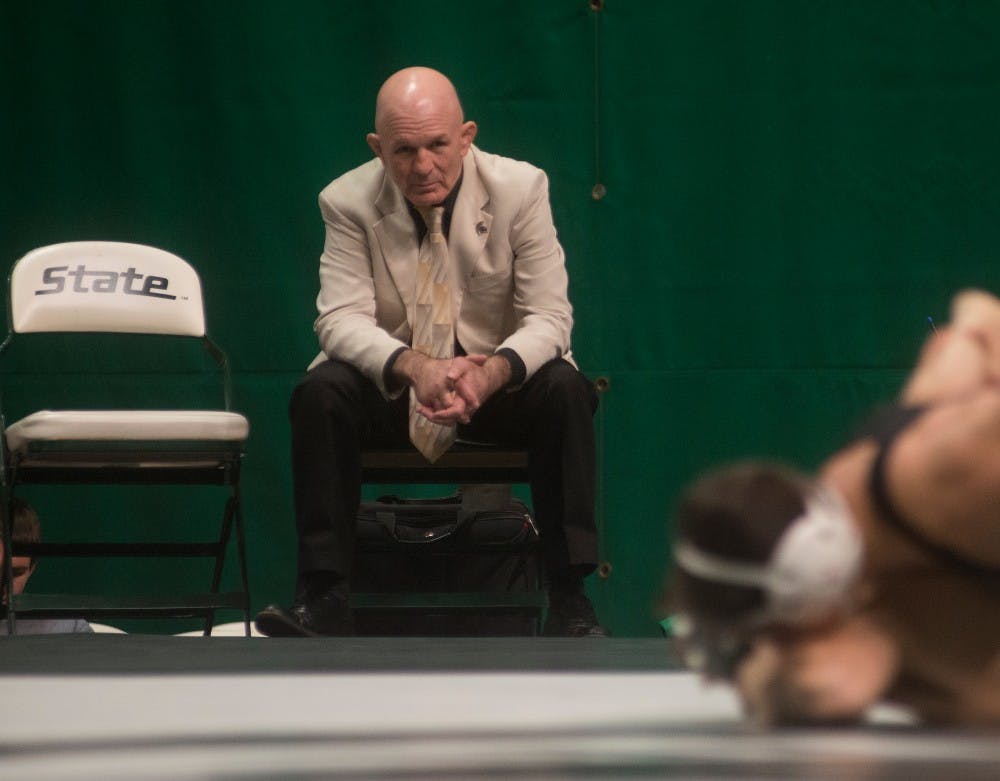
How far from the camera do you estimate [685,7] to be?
2.97m

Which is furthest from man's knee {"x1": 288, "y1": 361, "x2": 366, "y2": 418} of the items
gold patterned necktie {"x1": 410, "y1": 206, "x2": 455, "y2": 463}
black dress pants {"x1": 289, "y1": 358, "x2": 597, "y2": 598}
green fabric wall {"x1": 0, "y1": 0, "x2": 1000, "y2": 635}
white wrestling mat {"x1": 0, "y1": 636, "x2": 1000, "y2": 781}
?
green fabric wall {"x1": 0, "y1": 0, "x2": 1000, "y2": 635}

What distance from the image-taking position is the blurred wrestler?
0.61 m

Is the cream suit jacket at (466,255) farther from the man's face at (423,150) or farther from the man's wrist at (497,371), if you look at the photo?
the man's wrist at (497,371)

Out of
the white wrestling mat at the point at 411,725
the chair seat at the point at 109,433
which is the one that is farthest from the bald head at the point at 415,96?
the white wrestling mat at the point at 411,725

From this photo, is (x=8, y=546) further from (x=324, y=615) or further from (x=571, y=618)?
(x=571, y=618)

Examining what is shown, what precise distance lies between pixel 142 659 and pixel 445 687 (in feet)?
1.40

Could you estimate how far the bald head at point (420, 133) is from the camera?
2262 millimetres

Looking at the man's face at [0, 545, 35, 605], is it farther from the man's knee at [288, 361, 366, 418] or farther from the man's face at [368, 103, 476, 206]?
the man's face at [368, 103, 476, 206]

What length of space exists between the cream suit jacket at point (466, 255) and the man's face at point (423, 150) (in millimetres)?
69

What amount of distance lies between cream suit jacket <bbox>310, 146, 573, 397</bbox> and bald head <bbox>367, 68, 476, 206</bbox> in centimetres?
8

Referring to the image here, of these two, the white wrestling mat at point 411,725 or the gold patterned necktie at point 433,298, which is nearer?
the white wrestling mat at point 411,725

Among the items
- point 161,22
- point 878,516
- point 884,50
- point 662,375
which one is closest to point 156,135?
point 161,22

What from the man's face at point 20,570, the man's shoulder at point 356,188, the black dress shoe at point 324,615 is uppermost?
the man's shoulder at point 356,188

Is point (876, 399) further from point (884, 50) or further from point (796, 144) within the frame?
point (884, 50)
